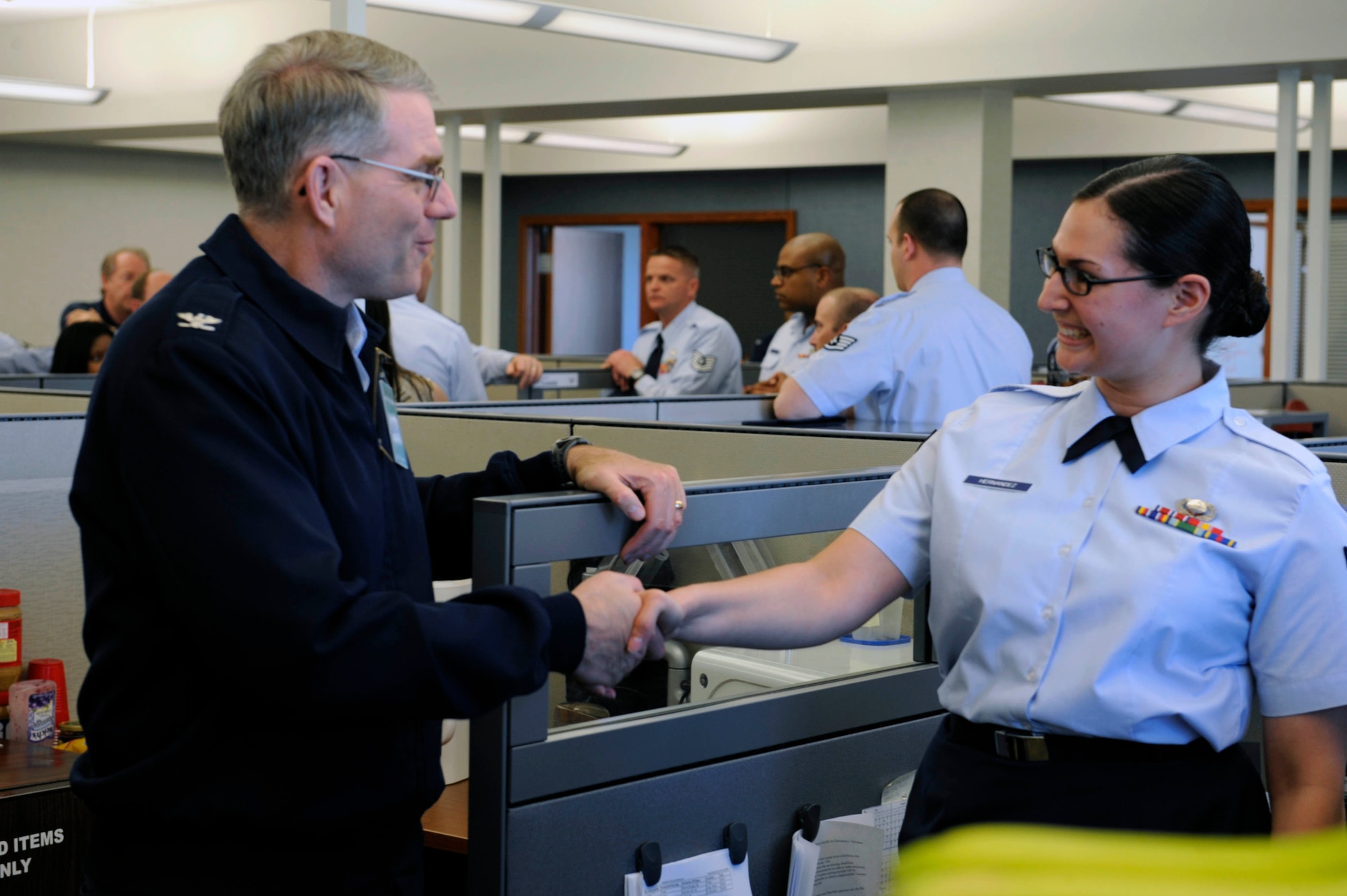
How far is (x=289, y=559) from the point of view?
984 millimetres

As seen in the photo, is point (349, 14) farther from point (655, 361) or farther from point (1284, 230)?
point (1284, 230)

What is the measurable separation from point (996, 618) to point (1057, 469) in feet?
0.58

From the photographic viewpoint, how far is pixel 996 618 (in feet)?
4.29

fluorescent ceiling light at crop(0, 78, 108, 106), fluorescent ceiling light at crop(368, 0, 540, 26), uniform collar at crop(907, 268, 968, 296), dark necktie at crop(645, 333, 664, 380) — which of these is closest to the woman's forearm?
uniform collar at crop(907, 268, 968, 296)

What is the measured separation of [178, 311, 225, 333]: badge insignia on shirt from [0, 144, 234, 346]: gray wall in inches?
402

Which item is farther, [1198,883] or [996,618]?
[996,618]

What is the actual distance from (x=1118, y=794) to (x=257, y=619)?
81 centimetres

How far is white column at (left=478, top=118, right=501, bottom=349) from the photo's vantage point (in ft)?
28.5

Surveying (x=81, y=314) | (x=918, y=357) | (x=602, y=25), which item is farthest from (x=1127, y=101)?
(x=81, y=314)

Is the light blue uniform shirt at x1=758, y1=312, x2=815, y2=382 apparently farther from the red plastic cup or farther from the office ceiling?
the red plastic cup

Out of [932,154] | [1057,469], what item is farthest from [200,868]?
[932,154]

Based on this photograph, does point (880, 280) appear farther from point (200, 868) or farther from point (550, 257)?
point (200, 868)

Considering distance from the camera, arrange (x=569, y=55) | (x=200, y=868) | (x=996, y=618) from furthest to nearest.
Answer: (x=569, y=55) < (x=996, y=618) < (x=200, y=868)

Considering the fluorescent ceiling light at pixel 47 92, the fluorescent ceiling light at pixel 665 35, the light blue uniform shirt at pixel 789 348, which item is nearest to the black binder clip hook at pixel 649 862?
the light blue uniform shirt at pixel 789 348
